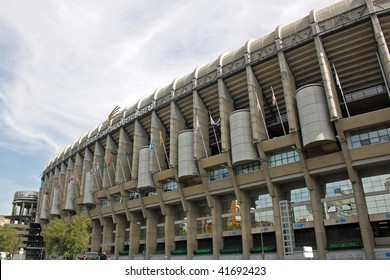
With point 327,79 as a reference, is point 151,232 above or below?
below

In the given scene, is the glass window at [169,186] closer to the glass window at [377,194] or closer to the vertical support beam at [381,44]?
the glass window at [377,194]

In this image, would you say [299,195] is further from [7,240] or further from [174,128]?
[7,240]

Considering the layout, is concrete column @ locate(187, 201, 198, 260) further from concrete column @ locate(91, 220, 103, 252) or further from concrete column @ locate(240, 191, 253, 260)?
concrete column @ locate(91, 220, 103, 252)

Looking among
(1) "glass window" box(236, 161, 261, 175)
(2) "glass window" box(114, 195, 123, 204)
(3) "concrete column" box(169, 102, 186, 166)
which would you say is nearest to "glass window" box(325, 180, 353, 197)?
(1) "glass window" box(236, 161, 261, 175)

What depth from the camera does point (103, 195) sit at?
70.4m

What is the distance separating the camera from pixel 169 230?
186ft

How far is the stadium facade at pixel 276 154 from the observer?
127ft

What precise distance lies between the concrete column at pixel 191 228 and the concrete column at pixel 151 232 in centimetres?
1057

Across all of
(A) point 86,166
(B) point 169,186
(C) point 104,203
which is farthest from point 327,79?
(A) point 86,166

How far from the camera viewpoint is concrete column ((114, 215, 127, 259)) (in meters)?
65.4

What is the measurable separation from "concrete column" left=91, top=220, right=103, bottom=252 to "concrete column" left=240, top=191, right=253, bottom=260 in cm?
4321

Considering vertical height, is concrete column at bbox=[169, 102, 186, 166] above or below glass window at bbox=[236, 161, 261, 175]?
above

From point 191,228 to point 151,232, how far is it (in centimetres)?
1102
